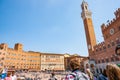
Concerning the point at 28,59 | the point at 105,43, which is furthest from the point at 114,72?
the point at 28,59

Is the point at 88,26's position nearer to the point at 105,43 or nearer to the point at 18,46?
the point at 105,43

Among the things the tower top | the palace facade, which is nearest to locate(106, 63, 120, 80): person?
the tower top

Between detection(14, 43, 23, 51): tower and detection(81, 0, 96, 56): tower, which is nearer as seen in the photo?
detection(81, 0, 96, 56): tower

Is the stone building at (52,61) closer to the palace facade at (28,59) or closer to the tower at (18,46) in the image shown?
the palace facade at (28,59)

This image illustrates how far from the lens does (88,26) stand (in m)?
43.9

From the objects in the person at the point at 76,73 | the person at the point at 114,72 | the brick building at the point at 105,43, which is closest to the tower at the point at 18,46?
the brick building at the point at 105,43

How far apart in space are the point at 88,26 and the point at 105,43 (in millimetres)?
14168

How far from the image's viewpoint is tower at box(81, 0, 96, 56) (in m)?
40.4

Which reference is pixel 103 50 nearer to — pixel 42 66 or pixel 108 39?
pixel 108 39

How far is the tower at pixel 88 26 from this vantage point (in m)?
40.4

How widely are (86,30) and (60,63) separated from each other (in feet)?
121

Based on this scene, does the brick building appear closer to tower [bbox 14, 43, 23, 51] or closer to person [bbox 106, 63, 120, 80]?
person [bbox 106, 63, 120, 80]

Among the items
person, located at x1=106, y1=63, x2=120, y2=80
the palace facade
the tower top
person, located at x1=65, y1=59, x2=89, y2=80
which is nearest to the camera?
person, located at x1=106, y1=63, x2=120, y2=80

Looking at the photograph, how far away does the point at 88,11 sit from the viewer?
4725cm
